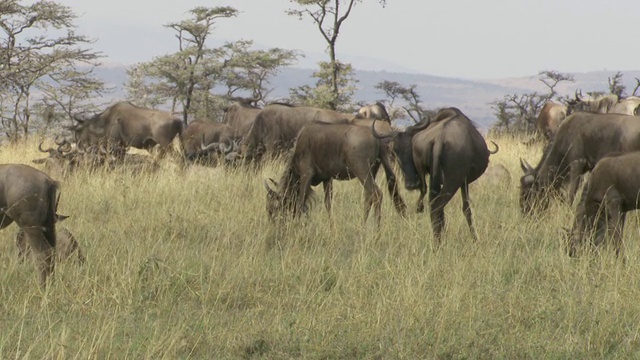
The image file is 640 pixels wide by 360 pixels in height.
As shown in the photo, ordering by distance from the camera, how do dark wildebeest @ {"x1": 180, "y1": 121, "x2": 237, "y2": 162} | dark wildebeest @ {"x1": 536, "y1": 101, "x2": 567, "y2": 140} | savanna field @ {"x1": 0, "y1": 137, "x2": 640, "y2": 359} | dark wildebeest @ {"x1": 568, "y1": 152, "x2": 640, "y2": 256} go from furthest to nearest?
dark wildebeest @ {"x1": 536, "y1": 101, "x2": 567, "y2": 140} → dark wildebeest @ {"x1": 180, "y1": 121, "x2": 237, "y2": 162} → dark wildebeest @ {"x1": 568, "y1": 152, "x2": 640, "y2": 256} → savanna field @ {"x1": 0, "y1": 137, "x2": 640, "y2": 359}

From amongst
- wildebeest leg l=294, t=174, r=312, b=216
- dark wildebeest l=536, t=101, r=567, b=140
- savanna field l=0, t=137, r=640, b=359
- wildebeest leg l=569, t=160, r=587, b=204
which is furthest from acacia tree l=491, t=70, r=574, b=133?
savanna field l=0, t=137, r=640, b=359

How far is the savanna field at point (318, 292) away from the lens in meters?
5.25

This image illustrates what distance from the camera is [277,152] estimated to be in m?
13.9

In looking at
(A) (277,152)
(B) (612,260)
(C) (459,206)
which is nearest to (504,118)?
(A) (277,152)

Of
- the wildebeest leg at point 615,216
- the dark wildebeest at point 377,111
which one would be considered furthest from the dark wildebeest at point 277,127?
the wildebeest leg at point 615,216

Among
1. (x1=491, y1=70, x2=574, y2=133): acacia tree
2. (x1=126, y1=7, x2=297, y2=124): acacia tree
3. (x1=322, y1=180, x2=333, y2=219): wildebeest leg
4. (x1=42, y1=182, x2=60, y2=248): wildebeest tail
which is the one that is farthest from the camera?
(x1=126, y1=7, x2=297, y2=124): acacia tree

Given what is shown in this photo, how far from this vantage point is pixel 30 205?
6449 mm

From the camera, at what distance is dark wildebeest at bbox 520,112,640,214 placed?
8.91 m

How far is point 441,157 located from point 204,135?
770 cm

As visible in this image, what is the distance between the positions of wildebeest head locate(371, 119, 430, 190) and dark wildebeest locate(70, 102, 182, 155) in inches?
334

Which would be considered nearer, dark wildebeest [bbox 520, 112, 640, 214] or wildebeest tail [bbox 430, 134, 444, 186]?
wildebeest tail [bbox 430, 134, 444, 186]

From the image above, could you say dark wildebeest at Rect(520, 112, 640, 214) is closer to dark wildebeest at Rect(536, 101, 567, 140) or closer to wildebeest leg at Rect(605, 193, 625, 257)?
wildebeest leg at Rect(605, 193, 625, 257)

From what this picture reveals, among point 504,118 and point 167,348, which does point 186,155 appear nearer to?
point 167,348

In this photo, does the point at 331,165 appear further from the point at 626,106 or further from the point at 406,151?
the point at 626,106
